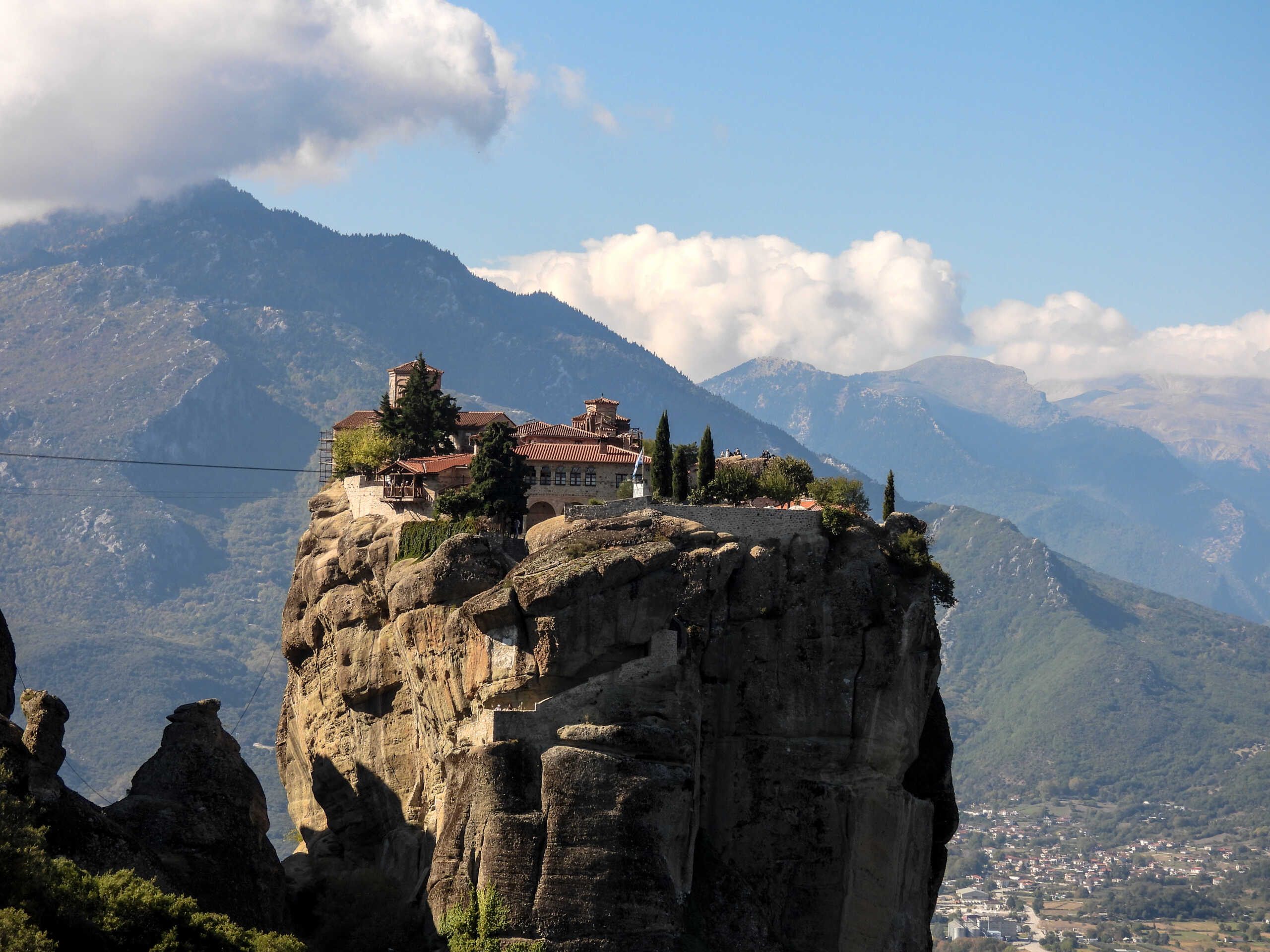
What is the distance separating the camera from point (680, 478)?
90750mm

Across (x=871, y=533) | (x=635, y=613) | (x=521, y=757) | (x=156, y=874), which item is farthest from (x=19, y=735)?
(x=871, y=533)

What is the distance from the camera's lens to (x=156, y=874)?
72375 mm

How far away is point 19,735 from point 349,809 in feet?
76.5

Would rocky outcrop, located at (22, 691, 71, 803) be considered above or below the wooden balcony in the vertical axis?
below

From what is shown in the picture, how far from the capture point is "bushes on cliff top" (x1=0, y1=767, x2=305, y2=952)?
60719mm

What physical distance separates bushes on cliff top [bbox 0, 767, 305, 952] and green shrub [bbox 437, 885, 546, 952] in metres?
7.63

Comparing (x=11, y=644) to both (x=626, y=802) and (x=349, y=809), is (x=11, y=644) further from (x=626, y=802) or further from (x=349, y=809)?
(x=626, y=802)

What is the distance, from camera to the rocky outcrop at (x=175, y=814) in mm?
70375

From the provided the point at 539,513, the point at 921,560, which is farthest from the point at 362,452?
the point at 921,560

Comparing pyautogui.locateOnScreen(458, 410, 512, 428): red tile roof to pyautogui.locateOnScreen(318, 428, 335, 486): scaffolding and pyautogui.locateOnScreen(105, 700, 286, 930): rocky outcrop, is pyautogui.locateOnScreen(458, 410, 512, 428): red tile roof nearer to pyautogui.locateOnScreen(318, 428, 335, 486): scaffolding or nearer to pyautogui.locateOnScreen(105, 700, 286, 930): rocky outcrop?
pyautogui.locateOnScreen(318, 428, 335, 486): scaffolding

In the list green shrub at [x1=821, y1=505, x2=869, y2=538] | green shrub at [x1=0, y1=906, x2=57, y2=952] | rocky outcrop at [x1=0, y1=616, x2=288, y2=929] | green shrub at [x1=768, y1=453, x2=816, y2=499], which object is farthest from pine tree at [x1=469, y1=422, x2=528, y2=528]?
green shrub at [x1=0, y1=906, x2=57, y2=952]

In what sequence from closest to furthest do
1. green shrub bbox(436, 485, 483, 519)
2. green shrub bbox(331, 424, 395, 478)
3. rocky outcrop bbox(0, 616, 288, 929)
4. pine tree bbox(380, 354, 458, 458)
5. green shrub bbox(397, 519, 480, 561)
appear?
rocky outcrop bbox(0, 616, 288, 929)
green shrub bbox(397, 519, 480, 561)
green shrub bbox(436, 485, 483, 519)
green shrub bbox(331, 424, 395, 478)
pine tree bbox(380, 354, 458, 458)

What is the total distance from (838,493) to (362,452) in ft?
93.4

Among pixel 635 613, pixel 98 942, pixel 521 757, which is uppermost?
pixel 635 613
